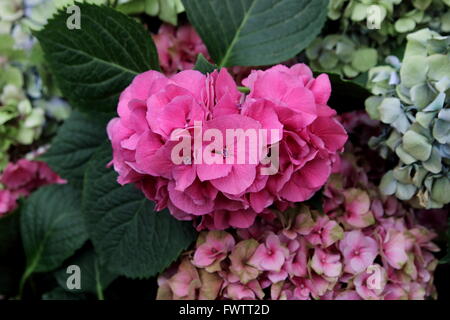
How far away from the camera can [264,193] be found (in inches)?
→ 21.1

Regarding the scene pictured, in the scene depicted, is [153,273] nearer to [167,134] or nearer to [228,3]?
[167,134]

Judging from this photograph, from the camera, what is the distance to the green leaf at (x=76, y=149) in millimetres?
766

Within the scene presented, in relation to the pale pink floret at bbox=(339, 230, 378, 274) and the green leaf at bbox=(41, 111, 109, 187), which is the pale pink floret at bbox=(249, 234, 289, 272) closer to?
the pale pink floret at bbox=(339, 230, 378, 274)

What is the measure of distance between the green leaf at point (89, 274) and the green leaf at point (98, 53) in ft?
0.68

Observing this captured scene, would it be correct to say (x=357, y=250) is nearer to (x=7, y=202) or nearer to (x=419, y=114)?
(x=419, y=114)

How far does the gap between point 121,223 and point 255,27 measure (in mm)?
267

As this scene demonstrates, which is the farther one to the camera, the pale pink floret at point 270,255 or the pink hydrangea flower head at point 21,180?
the pink hydrangea flower head at point 21,180

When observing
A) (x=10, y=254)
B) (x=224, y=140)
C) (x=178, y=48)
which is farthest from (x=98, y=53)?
(x=10, y=254)

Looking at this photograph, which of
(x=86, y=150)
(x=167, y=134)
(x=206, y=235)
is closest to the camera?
(x=167, y=134)

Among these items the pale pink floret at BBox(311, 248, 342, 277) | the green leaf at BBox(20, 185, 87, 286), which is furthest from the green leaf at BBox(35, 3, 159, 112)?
the pale pink floret at BBox(311, 248, 342, 277)

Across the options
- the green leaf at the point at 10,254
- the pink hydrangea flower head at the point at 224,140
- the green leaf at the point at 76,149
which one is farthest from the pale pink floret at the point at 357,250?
the green leaf at the point at 10,254

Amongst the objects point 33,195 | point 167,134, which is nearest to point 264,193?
point 167,134

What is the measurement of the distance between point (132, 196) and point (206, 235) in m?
0.10

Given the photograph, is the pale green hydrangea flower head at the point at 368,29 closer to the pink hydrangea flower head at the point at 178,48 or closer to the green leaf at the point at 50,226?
the pink hydrangea flower head at the point at 178,48
